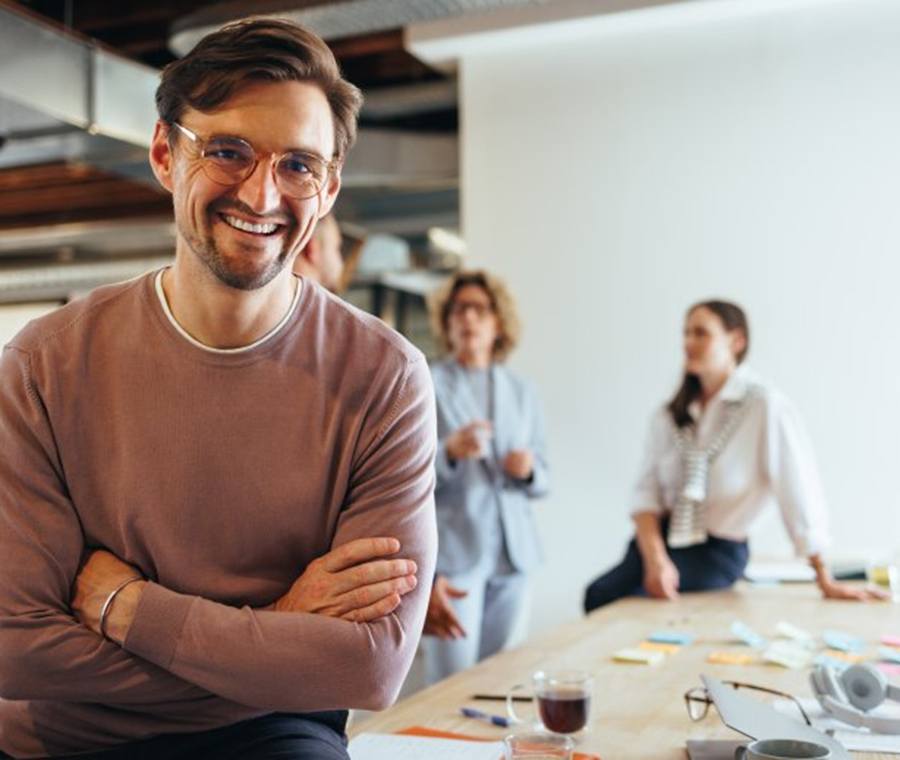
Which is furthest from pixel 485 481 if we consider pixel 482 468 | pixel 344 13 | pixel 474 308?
pixel 344 13

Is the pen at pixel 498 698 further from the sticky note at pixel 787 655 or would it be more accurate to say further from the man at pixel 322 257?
the man at pixel 322 257

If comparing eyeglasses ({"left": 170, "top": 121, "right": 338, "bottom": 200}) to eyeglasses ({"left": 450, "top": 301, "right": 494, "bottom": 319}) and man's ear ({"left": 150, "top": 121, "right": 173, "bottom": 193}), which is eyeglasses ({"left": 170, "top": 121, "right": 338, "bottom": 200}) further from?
eyeglasses ({"left": 450, "top": 301, "right": 494, "bottom": 319})

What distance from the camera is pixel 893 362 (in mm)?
5160

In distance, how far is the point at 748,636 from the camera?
2715 mm

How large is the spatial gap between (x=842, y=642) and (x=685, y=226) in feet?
10.4

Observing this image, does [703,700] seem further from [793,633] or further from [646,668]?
[793,633]

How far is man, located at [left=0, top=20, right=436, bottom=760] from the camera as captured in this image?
5.16ft

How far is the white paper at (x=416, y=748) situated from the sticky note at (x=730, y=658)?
2.90 ft

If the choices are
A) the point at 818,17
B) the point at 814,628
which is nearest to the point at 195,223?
the point at 814,628

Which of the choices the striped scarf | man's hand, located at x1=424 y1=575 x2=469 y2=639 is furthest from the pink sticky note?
the striped scarf

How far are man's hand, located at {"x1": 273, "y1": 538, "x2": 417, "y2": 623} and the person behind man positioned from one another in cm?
232

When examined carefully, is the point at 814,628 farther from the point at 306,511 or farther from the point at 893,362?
the point at 893,362

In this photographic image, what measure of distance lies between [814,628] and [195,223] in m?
2.02

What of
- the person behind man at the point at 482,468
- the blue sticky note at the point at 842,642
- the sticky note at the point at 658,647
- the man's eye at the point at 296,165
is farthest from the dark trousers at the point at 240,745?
the person behind man at the point at 482,468
